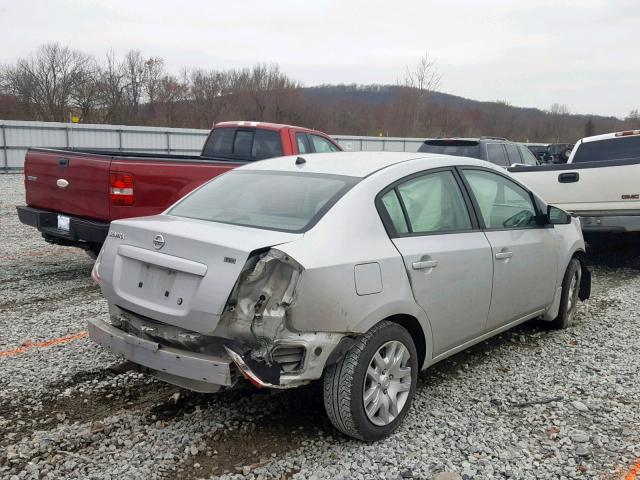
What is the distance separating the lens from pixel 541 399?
3861 mm

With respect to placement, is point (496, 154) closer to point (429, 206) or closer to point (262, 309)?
point (429, 206)

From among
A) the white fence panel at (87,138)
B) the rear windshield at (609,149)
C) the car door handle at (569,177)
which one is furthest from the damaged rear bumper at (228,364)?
the white fence panel at (87,138)

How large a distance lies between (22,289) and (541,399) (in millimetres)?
5466

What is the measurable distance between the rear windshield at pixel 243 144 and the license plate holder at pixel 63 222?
10.3 ft

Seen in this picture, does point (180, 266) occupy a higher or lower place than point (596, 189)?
lower

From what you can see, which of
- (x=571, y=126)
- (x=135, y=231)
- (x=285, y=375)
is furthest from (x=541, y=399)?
(x=571, y=126)

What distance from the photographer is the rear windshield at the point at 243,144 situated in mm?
8578

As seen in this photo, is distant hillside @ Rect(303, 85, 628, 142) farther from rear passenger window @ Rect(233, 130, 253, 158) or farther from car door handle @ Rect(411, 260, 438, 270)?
car door handle @ Rect(411, 260, 438, 270)

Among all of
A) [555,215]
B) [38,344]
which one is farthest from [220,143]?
[555,215]

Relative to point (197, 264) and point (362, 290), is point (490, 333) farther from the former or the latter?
point (197, 264)

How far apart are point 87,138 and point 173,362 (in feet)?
78.5

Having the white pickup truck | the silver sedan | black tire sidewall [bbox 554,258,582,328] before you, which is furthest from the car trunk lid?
the white pickup truck

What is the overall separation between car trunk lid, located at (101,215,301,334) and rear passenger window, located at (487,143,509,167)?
830cm

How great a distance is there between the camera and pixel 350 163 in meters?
3.83
